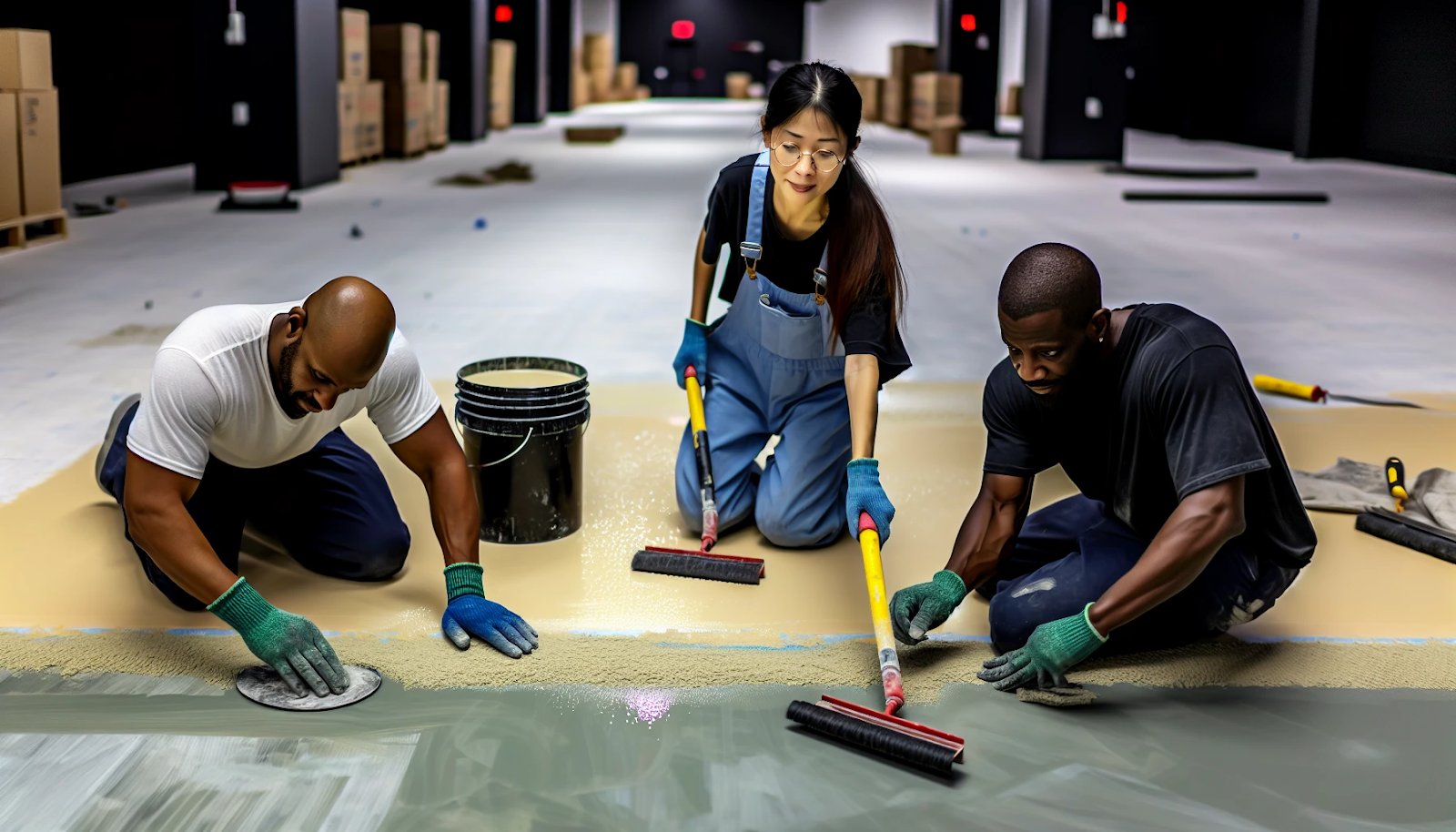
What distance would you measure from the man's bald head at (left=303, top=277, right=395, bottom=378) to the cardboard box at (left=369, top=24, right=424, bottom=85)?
10166 mm

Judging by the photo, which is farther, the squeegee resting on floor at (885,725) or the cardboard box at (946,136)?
the cardboard box at (946,136)

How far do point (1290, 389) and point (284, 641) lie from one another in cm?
317

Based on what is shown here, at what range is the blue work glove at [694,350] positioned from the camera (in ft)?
9.44

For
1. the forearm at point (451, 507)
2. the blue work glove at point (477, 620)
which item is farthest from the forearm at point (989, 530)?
the forearm at point (451, 507)

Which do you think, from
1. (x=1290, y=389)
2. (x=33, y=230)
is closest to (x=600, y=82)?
(x=33, y=230)

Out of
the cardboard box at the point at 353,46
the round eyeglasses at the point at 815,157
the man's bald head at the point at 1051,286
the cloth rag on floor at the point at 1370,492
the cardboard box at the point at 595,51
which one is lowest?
the cloth rag on floor at the point at 1370,492

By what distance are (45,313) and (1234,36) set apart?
48.2ft

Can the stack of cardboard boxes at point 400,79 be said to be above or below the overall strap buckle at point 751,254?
above

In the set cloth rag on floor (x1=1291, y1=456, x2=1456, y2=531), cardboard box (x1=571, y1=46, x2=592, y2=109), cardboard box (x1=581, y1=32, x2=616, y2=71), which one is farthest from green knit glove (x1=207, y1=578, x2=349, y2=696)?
cardboard box (x1=581, y1=32, x2=616, y2=71)

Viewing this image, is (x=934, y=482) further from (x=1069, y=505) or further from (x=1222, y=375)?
(x=1222, y=375)

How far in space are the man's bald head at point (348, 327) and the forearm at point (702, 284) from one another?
1.00 m

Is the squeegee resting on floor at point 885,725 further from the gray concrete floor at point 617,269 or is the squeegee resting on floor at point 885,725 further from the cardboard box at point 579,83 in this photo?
the cardboard box at point 579,83

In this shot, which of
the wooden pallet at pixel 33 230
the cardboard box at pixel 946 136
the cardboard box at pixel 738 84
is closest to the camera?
the wooden pallet at pixel 33 230

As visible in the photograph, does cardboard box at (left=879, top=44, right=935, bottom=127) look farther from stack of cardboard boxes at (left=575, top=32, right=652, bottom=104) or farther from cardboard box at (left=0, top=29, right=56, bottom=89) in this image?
cardboard box at (left=0, top=29, right=56, bottom=89)
